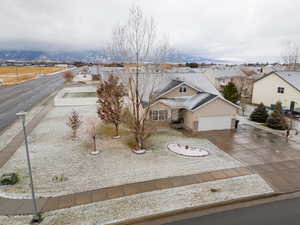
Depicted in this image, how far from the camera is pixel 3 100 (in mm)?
33250

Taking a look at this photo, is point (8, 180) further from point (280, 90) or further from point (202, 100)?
point (280, 90)

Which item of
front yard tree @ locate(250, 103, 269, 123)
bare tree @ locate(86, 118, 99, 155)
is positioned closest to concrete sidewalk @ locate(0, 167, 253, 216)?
bare tree @ locate(86, 118, 99, 155)

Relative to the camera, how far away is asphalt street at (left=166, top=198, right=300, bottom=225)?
7.76 metres

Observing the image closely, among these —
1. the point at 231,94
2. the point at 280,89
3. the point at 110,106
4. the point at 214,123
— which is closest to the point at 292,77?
the point at 280,89

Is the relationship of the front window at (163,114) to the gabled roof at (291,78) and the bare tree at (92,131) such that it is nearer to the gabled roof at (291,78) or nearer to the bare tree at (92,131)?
the bare tree at (92,131)

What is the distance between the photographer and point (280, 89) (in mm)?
28750

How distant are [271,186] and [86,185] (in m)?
9.81

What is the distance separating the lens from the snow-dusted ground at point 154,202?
784 centimetres

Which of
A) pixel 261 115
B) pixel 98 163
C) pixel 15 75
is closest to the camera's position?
pixel 98 163

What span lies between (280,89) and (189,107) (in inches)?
713

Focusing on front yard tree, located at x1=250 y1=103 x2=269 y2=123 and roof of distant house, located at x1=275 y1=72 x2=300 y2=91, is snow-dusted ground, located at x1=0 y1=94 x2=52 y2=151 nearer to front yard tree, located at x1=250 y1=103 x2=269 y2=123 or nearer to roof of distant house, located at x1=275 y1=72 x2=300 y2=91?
front yard tree, located at x1=250 y1=103 x2=269 y2=123

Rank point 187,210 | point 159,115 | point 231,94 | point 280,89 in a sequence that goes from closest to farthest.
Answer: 1. point 187,210
2. point 159,115
3. point 231,94
4. point 280,89

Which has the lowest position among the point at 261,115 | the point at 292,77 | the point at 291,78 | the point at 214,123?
the point at 214,123

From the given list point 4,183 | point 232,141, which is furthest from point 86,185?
point 232,141
